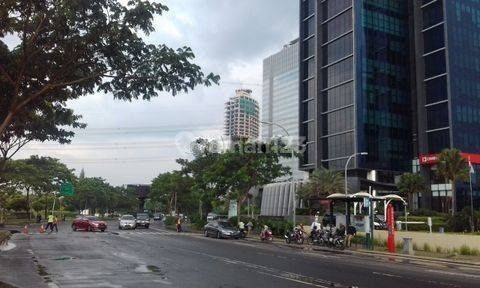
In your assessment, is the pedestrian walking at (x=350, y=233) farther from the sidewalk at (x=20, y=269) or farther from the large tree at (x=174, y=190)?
the large tree at (x=174, y=190)

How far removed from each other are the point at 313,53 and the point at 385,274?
96.7 meters

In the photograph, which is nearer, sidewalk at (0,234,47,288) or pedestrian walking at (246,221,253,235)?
sidewalk at (0,234,47,288)

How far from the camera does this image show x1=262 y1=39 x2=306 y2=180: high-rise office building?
79.6 metres

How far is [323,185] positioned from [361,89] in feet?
104

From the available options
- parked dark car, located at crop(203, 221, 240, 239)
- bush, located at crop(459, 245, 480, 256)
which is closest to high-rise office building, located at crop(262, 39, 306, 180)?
parked dark car, located at crop(203, 221, 240, 239)

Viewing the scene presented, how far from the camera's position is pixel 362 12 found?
320ft

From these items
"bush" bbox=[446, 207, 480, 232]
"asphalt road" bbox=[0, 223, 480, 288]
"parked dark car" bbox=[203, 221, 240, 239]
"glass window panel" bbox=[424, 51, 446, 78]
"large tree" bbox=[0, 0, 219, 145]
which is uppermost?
"glass window panel" bbox=[424, 51, 446, 78]

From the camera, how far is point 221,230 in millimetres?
41875

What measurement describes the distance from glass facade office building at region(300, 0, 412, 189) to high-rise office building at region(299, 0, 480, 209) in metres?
0.19

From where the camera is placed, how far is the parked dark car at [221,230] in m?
41.4

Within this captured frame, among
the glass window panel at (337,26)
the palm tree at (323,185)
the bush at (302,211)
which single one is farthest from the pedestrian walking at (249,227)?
the glass window panel at (337,26)

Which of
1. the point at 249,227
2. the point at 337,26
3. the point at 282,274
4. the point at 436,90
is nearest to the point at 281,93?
the point at 337,26

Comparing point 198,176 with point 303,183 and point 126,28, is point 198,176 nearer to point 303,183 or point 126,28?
point 303,183

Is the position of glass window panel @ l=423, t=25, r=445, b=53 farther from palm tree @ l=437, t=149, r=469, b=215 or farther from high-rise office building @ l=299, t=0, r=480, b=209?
palm tree @ l=437, t=149, r=469, b=215
